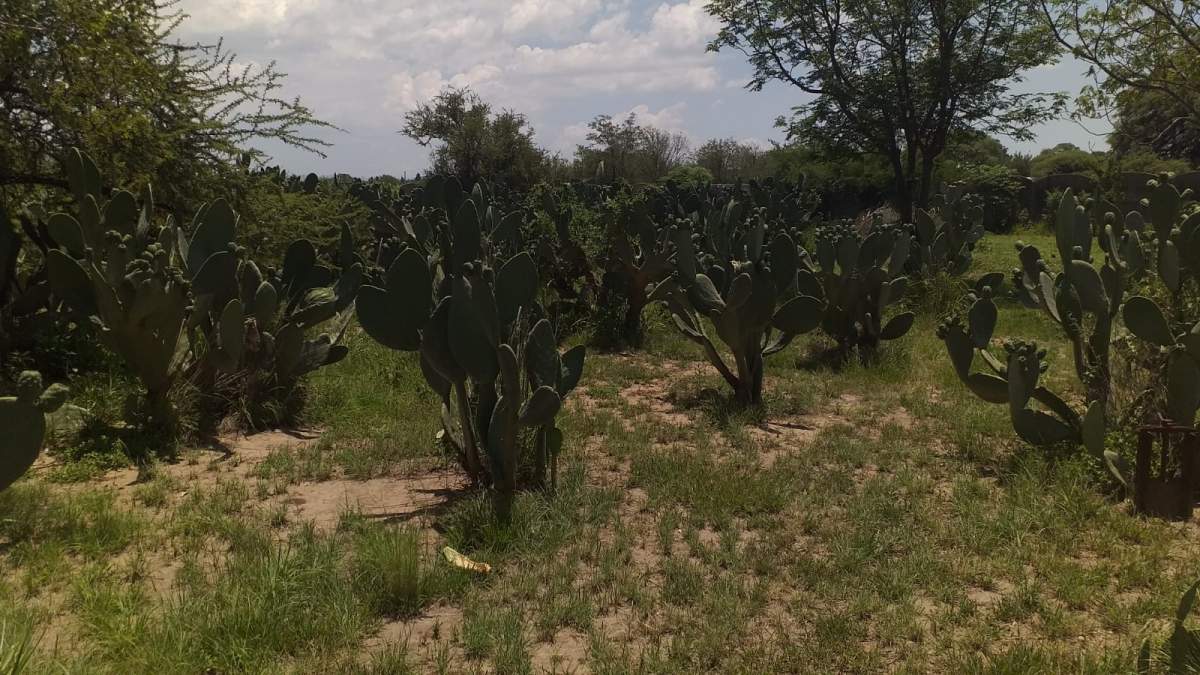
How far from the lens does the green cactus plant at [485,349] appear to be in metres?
3.22

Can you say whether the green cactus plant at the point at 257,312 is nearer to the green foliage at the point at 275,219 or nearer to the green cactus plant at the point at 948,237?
the green foliage at the point at 275,219

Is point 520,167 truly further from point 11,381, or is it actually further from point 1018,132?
point 11,381

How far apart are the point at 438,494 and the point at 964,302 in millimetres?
6323

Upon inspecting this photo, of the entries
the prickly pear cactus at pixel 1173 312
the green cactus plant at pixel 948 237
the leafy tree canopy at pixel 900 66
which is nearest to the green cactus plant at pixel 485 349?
the prickly pear cactus at pixel 1173 312

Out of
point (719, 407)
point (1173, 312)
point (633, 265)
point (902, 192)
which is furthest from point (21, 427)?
point (902, 192)

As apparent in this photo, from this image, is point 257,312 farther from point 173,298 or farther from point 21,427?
point 21,427

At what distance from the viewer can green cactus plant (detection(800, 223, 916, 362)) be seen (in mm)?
6434

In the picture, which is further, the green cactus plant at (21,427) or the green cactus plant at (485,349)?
the green cactus plant at (485,349)

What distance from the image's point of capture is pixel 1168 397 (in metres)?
3.41

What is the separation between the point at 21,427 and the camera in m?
2.53

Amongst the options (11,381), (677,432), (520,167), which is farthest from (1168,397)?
(520,167)

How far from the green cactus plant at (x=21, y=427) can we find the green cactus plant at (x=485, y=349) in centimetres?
125

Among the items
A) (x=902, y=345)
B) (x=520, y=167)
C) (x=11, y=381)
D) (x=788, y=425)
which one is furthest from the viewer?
(x=520, y=167)

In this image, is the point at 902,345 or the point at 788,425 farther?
the point at 902,345
